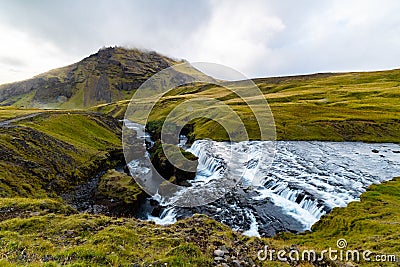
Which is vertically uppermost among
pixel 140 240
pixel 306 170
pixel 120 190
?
pixel 140 240

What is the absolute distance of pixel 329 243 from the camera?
16672 millimetres

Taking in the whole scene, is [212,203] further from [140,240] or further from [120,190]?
[140,240]

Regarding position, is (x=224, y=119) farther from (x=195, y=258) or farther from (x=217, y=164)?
(x=195, y=258)

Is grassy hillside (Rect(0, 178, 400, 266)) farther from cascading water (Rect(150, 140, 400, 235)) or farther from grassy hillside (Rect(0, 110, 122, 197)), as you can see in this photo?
grassy hillside (Rect(0, 110, 122, 197))

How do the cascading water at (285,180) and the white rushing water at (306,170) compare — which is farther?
the white rushing water at (306,170)

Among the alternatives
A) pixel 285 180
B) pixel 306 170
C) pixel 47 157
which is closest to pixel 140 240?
pixel 285 180

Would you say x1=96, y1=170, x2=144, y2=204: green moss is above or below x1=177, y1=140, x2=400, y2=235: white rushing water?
below

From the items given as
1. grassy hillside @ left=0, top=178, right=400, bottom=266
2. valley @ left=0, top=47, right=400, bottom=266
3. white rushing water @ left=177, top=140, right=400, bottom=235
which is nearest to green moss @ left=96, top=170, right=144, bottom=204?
valley @ left=0, top=47, right=400, bottom=266

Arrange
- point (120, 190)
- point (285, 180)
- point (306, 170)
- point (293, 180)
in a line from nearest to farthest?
point (293, 180) → point (285, 180) → point (120, 190) → point (306, 170)

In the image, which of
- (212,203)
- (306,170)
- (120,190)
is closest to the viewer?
(212,203)

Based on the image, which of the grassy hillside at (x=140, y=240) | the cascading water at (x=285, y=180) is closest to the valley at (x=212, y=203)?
the grassy hillside at (x=140, y=240)

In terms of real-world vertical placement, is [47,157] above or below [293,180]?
above

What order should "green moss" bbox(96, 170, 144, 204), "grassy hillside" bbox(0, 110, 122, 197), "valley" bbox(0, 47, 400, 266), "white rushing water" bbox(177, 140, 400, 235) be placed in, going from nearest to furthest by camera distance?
"valley" bbox(0, 47, 400, 266) < "white rushing water" bbox(177, 140, 400, 235) < "grassy hillside" bbox(0, 110, 122, 197) < "green moss" bbox(96, 170, 144, 204)

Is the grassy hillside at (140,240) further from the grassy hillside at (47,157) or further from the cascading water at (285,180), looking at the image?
the grassy hillside at (47,157)
